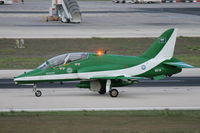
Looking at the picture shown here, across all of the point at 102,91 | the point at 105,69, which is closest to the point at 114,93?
the point at 102,91

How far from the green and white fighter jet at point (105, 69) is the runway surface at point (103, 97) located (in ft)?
2.77

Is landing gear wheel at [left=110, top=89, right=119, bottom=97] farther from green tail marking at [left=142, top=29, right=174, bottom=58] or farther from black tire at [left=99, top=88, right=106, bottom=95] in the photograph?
green tail marking at [left=142, top=29, right=174, bottom=58]

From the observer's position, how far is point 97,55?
3578 centimetres

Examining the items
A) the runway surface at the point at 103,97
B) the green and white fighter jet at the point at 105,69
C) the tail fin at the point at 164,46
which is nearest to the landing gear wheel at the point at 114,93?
the green and white fighter jet at the point at 105,69

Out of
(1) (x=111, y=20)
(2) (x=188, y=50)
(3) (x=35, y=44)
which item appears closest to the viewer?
(2) (x=188, y=50)

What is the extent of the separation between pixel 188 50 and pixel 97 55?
24631 mm

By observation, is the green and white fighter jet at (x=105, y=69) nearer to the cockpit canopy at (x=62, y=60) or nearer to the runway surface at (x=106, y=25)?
the cockpit canopy at (x=62, y=60)

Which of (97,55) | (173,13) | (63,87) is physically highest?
(97,55)

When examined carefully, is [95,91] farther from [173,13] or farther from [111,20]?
[173,13]

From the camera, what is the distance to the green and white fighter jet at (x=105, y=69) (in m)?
35.1

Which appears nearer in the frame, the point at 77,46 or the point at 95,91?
the point at 95,91

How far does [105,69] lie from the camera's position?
3541 cm

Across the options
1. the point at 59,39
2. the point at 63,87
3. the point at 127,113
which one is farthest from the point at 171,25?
the point at 127,113

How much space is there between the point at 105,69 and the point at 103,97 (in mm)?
1494
